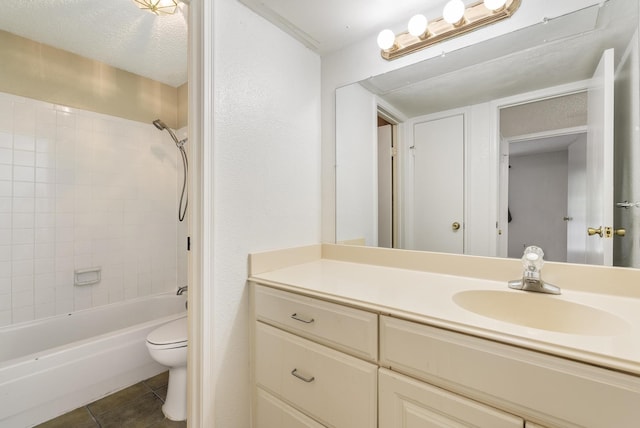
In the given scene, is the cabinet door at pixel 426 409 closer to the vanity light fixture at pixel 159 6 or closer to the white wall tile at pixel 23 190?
the vanity light fixture at pixel 159 6

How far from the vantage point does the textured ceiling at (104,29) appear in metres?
1.54

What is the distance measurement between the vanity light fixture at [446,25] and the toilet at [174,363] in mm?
1951

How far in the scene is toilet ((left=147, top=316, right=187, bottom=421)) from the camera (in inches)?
58.3

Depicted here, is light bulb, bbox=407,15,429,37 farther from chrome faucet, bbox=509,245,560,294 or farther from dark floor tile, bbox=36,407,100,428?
dark floor tile, bbox=36,407,100,428

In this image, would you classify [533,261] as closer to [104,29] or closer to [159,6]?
[159,6]

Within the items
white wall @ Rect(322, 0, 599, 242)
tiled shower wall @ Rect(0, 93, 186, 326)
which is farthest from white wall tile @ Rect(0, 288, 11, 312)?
white wall @ Rect(322, 0, 599, 242)

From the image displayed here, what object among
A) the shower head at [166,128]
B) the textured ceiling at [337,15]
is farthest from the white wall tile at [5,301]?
the textured ceiling at [337,15]

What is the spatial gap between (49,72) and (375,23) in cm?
229

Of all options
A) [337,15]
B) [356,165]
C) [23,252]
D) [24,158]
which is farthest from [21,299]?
[337,15]

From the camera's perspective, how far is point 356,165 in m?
1.62

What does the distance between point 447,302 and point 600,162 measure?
772mm

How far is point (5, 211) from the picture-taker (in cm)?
174

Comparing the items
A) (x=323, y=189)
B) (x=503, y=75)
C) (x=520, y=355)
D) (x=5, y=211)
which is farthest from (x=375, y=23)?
(x=5, y=211)

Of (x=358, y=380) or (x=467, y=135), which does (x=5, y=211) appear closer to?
(x=358, y=380)
